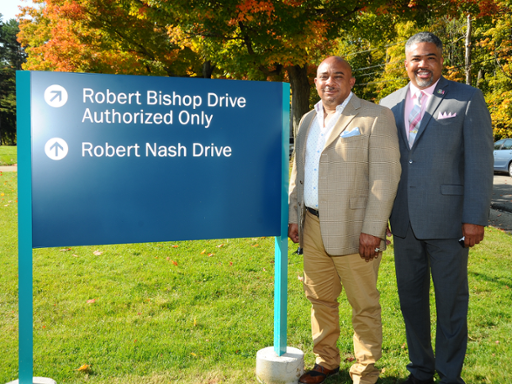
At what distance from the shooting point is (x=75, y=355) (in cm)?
347

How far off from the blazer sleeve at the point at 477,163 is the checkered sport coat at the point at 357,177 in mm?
424

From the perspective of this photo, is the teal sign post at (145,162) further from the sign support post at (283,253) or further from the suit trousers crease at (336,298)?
the suit trousers crease at (336,298)

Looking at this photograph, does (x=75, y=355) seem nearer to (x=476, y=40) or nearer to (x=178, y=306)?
(x=178, y=306)

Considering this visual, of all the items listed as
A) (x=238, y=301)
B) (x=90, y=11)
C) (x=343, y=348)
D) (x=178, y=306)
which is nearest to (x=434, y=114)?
(x=343, y=348)

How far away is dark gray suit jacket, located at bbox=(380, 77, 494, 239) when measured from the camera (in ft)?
8.87

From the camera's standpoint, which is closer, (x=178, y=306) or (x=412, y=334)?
(x=412, y=334)

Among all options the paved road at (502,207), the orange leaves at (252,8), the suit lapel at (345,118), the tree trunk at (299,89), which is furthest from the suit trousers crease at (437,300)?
the tree trunk at (299,89)

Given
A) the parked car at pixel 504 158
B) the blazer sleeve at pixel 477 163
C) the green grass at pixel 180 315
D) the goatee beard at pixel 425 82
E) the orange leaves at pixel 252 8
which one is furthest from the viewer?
the parked car at pixel 504 158

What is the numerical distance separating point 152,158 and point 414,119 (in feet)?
5.75

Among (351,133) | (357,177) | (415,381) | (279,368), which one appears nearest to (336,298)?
(279,368)

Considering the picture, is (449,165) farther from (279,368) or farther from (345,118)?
(279,368)

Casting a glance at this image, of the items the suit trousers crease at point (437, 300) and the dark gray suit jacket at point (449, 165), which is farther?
the suit trousers crease at point (437, 300)

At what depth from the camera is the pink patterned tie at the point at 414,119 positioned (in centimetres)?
294

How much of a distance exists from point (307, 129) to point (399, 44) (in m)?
26.6
